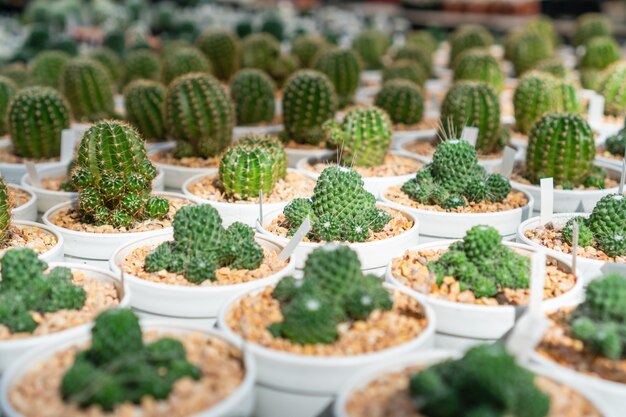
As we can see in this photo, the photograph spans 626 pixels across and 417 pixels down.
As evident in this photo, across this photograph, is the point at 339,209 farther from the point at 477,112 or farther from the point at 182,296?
the point at 477,112

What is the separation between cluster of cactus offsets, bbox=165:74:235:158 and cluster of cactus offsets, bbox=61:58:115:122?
1214mm

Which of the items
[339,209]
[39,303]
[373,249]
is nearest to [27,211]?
[39,303]

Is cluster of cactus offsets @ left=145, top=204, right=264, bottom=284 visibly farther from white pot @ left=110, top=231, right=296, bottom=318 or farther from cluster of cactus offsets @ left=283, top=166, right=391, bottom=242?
cluster of cactus offsets @ left=283, top=166, right=391, bottom=242

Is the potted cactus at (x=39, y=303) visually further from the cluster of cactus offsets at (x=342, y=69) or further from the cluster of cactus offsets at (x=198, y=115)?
the cluster of cactus offsets at (x=342, y=69)

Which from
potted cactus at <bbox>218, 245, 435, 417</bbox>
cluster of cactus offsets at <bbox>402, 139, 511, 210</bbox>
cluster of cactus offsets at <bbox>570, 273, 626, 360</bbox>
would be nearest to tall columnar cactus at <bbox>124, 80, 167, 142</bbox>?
cluster of cactus offsets at <bbox>402, 139, 511, 210</bbox>

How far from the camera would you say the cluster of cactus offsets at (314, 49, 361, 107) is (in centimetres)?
709

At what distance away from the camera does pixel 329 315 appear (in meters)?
2.70

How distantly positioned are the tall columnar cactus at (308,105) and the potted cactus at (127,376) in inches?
122

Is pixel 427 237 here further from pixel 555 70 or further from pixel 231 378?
pixel 555 70

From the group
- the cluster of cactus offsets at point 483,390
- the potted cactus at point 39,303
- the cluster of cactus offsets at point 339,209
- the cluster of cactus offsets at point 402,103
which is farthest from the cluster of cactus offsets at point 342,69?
the cluster of cactus offsets at point 483,390

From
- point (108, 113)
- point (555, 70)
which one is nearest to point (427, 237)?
point (108, 113)

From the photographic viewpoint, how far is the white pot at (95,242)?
374 cm

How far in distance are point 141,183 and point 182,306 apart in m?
1.05

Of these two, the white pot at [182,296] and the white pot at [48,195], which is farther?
the white pot at [48,195]
